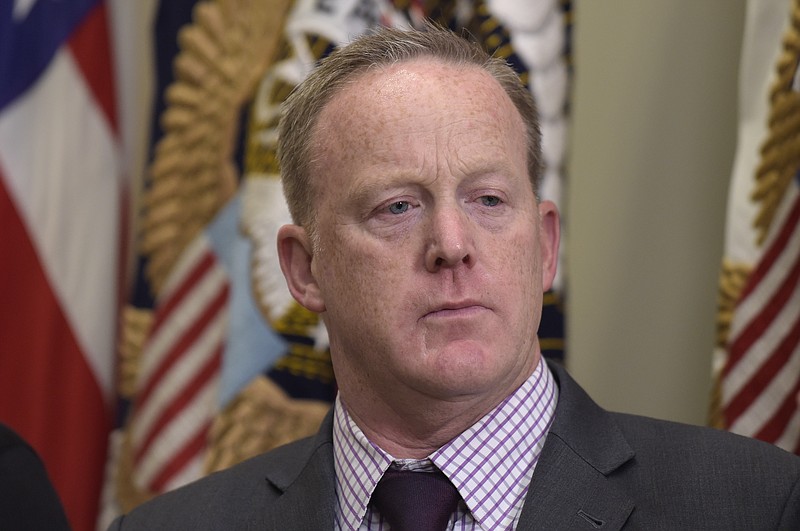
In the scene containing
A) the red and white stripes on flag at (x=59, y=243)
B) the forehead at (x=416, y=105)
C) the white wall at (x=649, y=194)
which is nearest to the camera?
the forehead at (x=416, y=105)

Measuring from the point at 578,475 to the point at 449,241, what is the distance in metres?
0.42

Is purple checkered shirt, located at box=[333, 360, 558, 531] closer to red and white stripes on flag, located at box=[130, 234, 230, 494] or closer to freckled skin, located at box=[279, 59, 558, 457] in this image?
freckled skin, located at box=[279, 59, 558, 457]

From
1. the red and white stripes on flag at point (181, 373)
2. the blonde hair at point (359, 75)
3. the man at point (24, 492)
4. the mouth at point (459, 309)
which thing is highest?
the blonde hair at point (359, 75)

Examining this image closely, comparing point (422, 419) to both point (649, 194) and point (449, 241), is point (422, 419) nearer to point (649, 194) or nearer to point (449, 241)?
point (449, 241)

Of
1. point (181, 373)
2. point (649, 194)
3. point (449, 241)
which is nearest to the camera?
point (449, 241)

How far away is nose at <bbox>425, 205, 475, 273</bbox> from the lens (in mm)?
1627

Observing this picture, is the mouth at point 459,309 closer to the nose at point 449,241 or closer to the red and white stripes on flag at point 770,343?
the nose at point 449,241

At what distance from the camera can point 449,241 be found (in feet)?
5.34

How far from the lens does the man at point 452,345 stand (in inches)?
65.1

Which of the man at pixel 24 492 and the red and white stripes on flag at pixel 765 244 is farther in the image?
the red and white stripes on flag at pixel 765 244

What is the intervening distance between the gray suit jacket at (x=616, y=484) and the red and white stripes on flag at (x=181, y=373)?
4.00 ft

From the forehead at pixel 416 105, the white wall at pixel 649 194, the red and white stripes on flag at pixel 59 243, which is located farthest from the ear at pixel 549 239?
the red and white stripes on flag at pixel 59 243

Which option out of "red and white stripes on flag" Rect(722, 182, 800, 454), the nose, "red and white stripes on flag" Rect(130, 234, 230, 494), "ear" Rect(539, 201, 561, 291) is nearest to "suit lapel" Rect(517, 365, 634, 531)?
"ear" Rect(539, 201, 561, 291)

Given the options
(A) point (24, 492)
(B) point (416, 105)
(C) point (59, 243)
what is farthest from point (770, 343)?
(C) point (59, 243)
